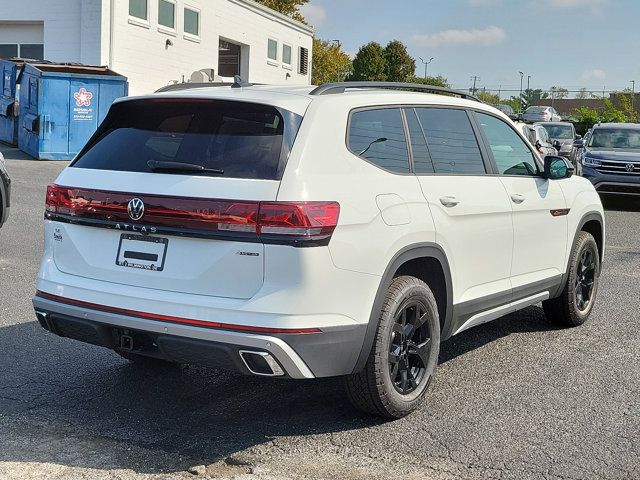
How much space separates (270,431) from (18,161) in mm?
16945

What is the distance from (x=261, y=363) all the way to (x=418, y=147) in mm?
1708

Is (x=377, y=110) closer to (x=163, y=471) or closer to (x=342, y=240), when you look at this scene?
(x=342, y=240)

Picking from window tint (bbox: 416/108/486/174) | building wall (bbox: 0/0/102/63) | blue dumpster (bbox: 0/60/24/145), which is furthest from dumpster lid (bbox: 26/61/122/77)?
window tint (bbox: 416/108/486/174)

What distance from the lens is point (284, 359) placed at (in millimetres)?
3945

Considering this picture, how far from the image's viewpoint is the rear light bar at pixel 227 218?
3930 millimetres

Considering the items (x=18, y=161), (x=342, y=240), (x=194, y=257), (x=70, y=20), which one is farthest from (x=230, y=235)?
(x=70, y=20)

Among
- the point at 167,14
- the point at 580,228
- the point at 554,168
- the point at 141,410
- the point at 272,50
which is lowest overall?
the point at 141,410

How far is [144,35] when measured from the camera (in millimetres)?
29906

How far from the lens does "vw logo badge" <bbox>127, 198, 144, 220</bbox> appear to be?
420 centimetres

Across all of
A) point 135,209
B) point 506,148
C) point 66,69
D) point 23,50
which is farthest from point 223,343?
point 23,50

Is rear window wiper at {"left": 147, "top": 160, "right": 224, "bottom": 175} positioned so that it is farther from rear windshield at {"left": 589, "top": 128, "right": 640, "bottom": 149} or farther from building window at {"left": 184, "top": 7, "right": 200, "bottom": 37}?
building window at {"left": 184, "top": 7, "right": 200, "bottom": 37}

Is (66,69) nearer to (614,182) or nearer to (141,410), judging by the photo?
(614,182)

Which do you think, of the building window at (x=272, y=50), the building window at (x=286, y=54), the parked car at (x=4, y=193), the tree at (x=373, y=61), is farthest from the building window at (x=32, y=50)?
the tree at (x=373, y=61)

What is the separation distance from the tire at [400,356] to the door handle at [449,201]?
49cm
